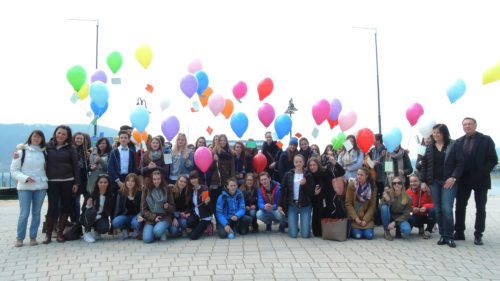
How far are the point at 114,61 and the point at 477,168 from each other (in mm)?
7848

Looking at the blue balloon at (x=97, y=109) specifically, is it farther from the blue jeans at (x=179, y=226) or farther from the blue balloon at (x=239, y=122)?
the blue jeans at (x=179, y=226)

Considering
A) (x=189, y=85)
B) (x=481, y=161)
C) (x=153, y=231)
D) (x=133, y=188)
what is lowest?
(x=153, y=231)

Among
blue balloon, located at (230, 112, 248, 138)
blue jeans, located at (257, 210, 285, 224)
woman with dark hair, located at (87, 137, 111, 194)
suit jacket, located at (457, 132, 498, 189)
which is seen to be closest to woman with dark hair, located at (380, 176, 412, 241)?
suit jacket, located at (457, 132, 498, 189)

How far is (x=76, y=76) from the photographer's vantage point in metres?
9.12

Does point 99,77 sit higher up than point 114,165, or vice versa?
point 99,77

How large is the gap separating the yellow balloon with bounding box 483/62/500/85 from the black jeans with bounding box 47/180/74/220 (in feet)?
22.4

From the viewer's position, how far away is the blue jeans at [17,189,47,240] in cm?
621

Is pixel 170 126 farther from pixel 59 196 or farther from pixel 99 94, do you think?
pixel 59 196

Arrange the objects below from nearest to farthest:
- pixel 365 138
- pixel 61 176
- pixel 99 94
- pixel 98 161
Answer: pixel 61 176, pixel 98 161, pixel 365 138, pixel 99 94

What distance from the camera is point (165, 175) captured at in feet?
24.6

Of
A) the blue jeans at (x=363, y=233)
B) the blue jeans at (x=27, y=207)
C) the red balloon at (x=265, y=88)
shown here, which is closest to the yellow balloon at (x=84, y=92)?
the blue jeans at (x=27, y=207)

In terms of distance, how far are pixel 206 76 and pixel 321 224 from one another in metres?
5.02

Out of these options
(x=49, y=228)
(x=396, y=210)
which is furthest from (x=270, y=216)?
(x=49, y=228)

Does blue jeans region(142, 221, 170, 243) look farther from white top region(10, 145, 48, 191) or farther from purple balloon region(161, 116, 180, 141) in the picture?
purple balloon region(161, 116, 180, 141)
